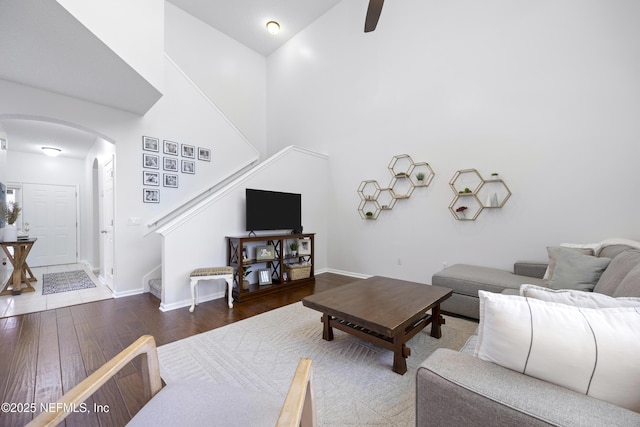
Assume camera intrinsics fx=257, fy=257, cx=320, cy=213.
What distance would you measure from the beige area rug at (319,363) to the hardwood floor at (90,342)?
271mm

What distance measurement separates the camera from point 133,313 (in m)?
3.06

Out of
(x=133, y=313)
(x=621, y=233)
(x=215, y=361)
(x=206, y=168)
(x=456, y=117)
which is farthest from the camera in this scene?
(x=206, y=168)

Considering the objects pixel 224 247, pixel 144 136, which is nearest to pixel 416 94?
pixel 224 247

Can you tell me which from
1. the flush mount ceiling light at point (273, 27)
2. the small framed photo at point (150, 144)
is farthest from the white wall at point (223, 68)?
the small framed photo at point (150, 144)

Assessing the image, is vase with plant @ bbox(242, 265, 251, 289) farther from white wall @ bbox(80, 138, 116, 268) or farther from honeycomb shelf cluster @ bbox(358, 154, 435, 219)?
white wall @ bbox(80, 138, 116, 268)

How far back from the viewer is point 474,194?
3.46 metres

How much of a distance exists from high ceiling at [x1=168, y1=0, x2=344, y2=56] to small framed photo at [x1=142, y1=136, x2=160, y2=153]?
3183 millimetres

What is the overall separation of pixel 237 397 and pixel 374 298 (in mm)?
1558

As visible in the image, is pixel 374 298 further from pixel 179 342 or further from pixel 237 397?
pixel 179 342

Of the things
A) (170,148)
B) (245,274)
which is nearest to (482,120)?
(245,274)

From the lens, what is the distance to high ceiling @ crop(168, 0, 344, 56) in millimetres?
5126

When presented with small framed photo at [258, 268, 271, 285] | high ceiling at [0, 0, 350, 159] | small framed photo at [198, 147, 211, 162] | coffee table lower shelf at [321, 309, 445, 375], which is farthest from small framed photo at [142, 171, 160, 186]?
coffee table lower shelf at [321, 309, 445, 375]

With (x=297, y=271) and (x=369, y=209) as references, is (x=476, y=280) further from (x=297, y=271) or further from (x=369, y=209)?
(x=297, y=271)

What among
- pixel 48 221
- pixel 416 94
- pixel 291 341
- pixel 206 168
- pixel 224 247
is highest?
pixel 416 94
